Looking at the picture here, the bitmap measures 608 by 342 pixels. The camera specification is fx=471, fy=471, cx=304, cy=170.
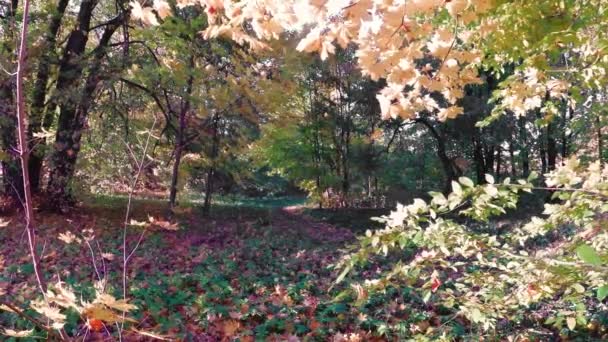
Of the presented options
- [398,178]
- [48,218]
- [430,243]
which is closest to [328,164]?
[398,178]

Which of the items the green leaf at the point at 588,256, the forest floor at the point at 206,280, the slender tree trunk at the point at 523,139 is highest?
the slender tree trunk at the point at 523,139

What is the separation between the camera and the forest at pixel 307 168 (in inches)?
63.0

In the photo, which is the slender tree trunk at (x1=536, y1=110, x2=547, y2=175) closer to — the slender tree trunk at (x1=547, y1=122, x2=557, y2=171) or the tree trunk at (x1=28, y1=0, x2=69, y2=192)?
the slender tree trunk at (x1=547, y1=122, x2=557, y2=171)

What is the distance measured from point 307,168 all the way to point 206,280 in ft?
38.2

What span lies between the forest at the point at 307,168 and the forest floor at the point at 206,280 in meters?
0.03

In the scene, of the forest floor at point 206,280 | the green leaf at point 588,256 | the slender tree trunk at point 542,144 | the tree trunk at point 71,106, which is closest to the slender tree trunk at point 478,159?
the slender tree trunk at point 542,144

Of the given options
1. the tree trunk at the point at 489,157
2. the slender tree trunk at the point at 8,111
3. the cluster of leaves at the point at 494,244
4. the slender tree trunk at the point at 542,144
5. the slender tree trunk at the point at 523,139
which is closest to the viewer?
the cluster of leaves at the point at 494,244

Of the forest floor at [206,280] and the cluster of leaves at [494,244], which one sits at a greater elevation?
the cluster of leaves at [494,244]

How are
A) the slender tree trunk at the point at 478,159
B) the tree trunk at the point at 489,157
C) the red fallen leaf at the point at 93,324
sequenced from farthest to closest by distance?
the tree trunk at the point at 489,157 → the slender tree trunk at the point at 478,159 → the red fallen leaf at the point at 93,324

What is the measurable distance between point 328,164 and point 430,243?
1482 cm

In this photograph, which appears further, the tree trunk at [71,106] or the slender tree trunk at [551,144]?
the slender tree trunk at [551,144]

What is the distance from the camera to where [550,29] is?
2.76 metres

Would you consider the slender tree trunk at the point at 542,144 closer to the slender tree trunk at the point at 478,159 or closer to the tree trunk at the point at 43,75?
the slender tree trunk at the point at 478,159

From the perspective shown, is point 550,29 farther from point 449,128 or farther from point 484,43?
point 449,128
